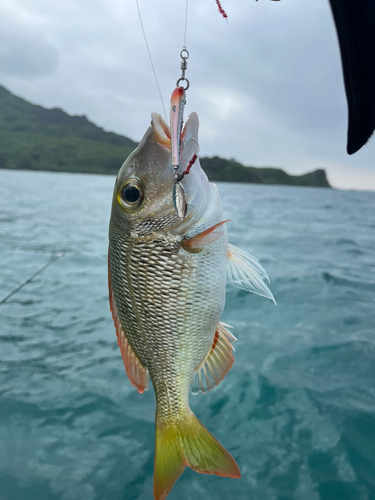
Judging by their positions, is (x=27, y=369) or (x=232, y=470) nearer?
(x=232, y=470)

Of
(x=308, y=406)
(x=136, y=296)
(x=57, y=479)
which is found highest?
(x=136, y=296)

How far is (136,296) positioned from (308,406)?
2.89 m

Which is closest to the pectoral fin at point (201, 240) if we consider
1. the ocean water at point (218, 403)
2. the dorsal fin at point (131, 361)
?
the dorsal fin at point (131, 361)

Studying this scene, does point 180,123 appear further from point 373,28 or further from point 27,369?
point 27,369

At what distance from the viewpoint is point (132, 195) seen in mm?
1911

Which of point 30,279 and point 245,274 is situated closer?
point 245,274

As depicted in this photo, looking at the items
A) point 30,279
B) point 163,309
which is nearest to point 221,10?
point 163,309

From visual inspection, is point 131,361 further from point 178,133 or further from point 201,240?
point 178,133

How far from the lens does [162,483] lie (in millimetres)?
1789

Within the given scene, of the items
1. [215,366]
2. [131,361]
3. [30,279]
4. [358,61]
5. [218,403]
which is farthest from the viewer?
[30,279]

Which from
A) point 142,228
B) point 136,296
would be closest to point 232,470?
point 136,296

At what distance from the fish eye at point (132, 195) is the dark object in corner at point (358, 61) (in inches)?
44.2

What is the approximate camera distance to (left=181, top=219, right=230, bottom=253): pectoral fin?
1859 millimetres

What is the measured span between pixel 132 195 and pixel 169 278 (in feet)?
1.56
